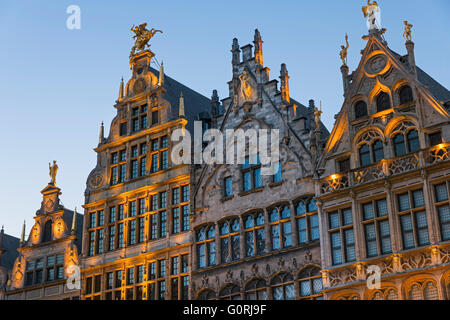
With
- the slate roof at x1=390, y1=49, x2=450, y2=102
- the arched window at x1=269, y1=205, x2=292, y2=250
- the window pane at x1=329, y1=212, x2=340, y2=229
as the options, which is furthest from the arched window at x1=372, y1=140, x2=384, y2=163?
the arched window at x1=269, y1=205, x2=292, y2=250

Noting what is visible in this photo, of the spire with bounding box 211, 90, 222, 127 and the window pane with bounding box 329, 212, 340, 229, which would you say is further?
the spire with bounding box 211, 90, 222, 127

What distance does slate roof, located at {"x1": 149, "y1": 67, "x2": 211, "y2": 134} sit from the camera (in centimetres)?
3647

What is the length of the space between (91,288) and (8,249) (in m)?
10.8

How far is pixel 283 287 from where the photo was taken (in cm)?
2881

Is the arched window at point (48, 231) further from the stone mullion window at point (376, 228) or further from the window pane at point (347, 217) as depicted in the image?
the stone mullion window at point (376, 228)

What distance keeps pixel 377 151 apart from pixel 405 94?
97.6 inches

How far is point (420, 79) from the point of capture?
2931cm

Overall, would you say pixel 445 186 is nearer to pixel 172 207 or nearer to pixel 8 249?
pixel 172 207

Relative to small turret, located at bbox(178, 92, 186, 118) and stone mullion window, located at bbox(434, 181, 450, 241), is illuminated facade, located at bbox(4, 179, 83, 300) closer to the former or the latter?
small turret, located at bbox(178, 92, 186, 118)

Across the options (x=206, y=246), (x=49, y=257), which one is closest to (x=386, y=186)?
(x=206, y=246)

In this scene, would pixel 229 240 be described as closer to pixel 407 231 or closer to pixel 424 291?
pixel 407 231

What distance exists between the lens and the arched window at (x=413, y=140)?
27.0 m
